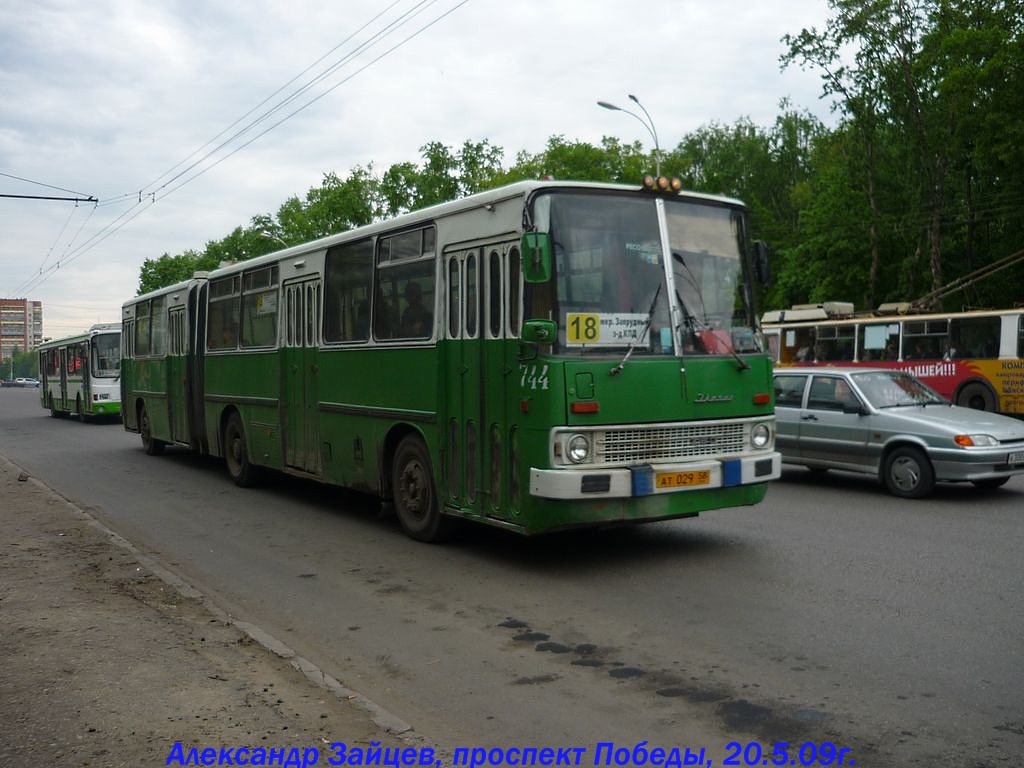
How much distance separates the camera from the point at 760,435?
8859 mm

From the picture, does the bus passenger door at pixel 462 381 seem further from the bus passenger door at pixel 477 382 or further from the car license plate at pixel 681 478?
the car license plate at pixel 681 478

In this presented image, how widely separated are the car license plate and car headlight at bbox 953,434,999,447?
16.2ft

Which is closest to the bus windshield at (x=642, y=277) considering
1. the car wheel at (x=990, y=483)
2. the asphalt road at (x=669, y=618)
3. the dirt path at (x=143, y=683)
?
the asphalt road at (x=669, y=618)

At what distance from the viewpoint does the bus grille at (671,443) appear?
7.97 meters

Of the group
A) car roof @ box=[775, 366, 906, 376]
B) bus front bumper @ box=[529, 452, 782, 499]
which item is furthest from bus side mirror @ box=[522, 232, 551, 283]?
car roof @ box=[775, 366, 906, 376]

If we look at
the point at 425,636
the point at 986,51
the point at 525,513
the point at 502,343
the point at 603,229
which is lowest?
the point at 425,636

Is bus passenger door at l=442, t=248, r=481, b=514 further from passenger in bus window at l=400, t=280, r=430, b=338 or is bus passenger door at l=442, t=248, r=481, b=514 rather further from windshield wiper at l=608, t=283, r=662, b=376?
windshield wiper at l=608, t=283, r=662, b=376

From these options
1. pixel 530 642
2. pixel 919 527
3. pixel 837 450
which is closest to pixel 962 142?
pixel 837 450

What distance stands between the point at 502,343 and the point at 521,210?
1038 mm

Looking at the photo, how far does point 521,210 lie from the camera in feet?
26.6

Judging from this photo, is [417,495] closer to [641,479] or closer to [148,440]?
[641,479]

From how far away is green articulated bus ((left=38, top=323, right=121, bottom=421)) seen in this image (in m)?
32.6

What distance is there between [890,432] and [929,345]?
14413 millimetres

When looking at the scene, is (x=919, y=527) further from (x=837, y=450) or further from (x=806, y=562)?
(x=837, y=450)
